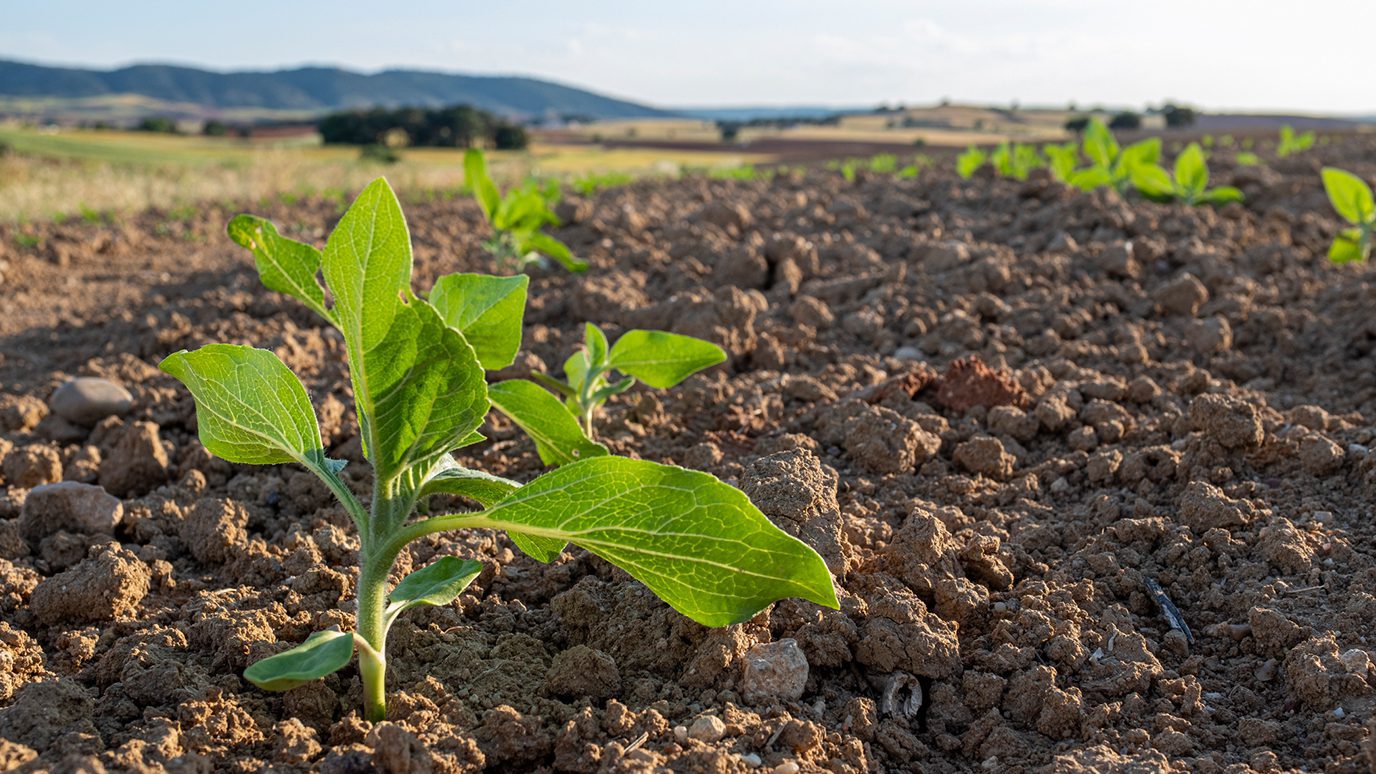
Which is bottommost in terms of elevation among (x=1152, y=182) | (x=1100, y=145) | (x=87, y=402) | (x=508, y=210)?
(x=87, y=402)

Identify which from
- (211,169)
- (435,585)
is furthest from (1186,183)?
(211,169)

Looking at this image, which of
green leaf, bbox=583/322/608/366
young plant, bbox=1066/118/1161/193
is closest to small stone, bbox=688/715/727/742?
green leaf, bbox=583/322/608/366

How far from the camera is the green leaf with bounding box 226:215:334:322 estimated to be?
1571mm

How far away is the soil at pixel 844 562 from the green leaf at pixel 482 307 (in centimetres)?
57

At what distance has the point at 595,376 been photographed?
2.67 m

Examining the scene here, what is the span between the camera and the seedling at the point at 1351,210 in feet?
15.3

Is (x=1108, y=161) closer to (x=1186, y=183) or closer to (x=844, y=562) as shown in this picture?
(x=1186, y=183)

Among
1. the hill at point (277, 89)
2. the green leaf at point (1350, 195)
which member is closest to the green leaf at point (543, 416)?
the green leaf at point (1350, 195)

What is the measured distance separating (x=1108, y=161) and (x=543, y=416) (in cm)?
566

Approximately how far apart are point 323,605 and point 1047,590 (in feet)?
4.82

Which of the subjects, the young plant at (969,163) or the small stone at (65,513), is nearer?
the small stone at (65,513)

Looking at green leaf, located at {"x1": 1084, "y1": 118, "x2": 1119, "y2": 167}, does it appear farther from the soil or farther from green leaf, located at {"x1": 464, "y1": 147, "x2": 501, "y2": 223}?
green leaf, located at {"x1": 464, "y1": 147, "x2": 501, "y2": 223}

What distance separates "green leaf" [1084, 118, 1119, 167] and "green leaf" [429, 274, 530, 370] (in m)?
5.74

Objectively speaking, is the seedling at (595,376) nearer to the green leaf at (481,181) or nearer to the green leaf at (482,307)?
the green leaf at (482,307)
